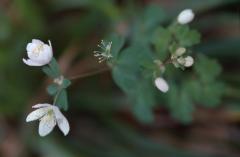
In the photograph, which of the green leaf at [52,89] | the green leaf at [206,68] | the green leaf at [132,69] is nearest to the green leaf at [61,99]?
the green leaf at [52,89]

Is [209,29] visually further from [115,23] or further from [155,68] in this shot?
[155,68]

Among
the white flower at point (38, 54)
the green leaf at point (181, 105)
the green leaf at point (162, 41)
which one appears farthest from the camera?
the green leaf at point (181, 105)

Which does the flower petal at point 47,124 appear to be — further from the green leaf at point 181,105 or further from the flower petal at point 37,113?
A: the green leaf at point 181,105

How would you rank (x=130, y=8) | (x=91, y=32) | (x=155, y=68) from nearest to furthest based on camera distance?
1. (x=155, y=68)
2. (x=130, y=8)
3. (x=91, y=32)

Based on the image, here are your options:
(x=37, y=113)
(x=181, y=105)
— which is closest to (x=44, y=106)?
(x=37, y=113)

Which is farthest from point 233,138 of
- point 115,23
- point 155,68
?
point 155,68

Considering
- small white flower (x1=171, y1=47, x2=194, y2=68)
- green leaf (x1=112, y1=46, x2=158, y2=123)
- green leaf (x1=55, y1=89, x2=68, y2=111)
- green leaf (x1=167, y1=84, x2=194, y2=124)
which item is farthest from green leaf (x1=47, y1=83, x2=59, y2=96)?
green leaf (x1=167, y1=84, x2=194, y2=124)

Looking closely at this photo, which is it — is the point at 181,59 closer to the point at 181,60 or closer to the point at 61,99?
the point at 181,60
